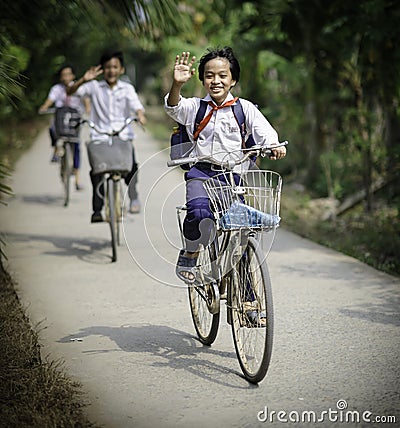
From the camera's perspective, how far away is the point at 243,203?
4777 mm

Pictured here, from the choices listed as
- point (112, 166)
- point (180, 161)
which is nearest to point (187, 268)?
point (180, 161)

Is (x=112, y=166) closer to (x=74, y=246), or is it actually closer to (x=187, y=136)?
(x=74, y=246)

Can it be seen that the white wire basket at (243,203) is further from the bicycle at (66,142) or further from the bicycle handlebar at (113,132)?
the bicycle at (66,142)

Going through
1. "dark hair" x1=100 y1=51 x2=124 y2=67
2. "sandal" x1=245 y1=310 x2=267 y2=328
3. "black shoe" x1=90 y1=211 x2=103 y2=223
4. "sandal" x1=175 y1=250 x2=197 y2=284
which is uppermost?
"dark hair" x1=100 y1=51 x2=124 y2=67

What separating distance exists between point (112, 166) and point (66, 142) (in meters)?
4.05

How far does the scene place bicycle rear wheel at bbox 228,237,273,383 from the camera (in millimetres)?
4453

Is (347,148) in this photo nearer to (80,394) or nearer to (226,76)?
(226,76)

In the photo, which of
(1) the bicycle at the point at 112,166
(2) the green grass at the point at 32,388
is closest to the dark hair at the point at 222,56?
(2) the green grass at the point at 32,388

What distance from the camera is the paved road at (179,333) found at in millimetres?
4324

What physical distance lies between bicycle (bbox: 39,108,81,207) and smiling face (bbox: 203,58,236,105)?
660 cm

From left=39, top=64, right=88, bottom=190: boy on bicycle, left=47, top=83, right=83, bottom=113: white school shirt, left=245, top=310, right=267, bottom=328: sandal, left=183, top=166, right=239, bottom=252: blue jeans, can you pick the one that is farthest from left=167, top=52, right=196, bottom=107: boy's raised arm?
left=47, top=83, right=83, bottom=113: white school shirt

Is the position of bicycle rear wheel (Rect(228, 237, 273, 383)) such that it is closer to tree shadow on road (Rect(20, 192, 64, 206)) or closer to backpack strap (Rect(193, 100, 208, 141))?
backpack strap (Rect(193, 100, 208, 141))

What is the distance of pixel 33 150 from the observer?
64.7 feet

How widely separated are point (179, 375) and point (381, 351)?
1.43 metres
